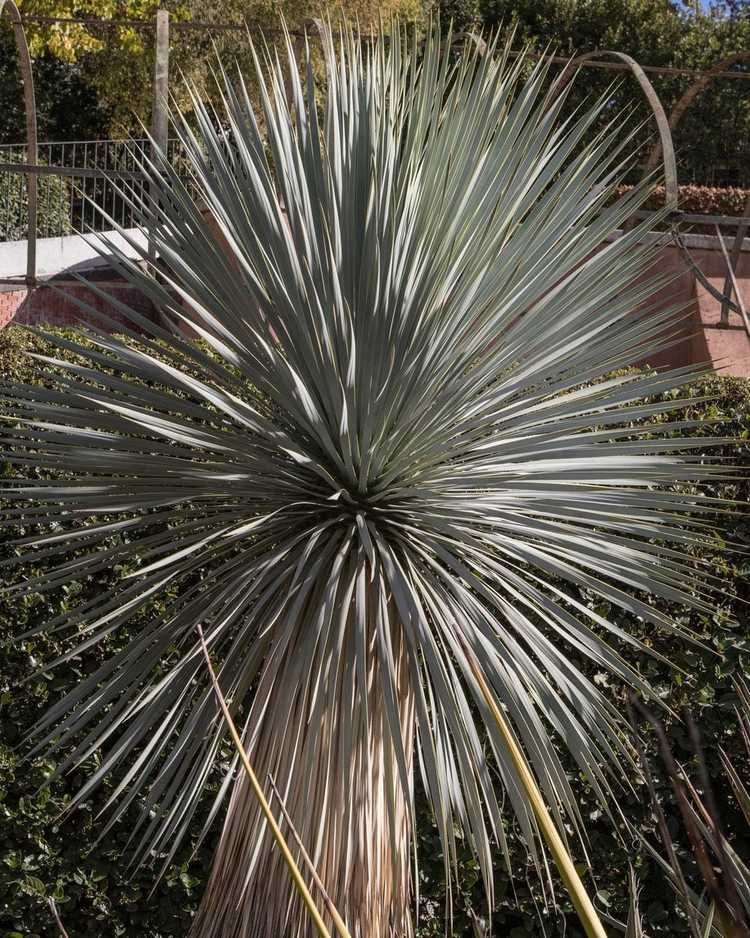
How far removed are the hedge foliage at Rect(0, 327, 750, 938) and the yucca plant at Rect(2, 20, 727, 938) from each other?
95 cm

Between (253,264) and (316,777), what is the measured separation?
4.53ft

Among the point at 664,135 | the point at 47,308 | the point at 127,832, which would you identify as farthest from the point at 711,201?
the point at 127,832

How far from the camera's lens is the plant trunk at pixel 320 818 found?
2.47 metres

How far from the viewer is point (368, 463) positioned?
252 centimetres

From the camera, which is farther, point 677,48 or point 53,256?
point 677,48

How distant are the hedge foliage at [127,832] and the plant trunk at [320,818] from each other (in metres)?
1.00

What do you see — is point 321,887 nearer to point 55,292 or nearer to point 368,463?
point 368,463

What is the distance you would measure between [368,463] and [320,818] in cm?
91

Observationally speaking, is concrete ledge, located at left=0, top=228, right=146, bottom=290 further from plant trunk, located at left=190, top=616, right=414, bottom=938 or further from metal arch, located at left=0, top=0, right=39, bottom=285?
plant trunk, located at left=190, top=616, right=414, bottom=938

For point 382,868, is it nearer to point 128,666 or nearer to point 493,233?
point 128,666

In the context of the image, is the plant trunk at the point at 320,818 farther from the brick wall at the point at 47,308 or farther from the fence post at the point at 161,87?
the brick wall at the point at 47,308

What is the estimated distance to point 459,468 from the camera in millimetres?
2637

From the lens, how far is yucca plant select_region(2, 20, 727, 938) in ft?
8.15

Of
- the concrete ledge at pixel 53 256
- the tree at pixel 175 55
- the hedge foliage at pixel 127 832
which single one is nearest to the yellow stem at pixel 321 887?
the hedge foliage at pixel 127 832
